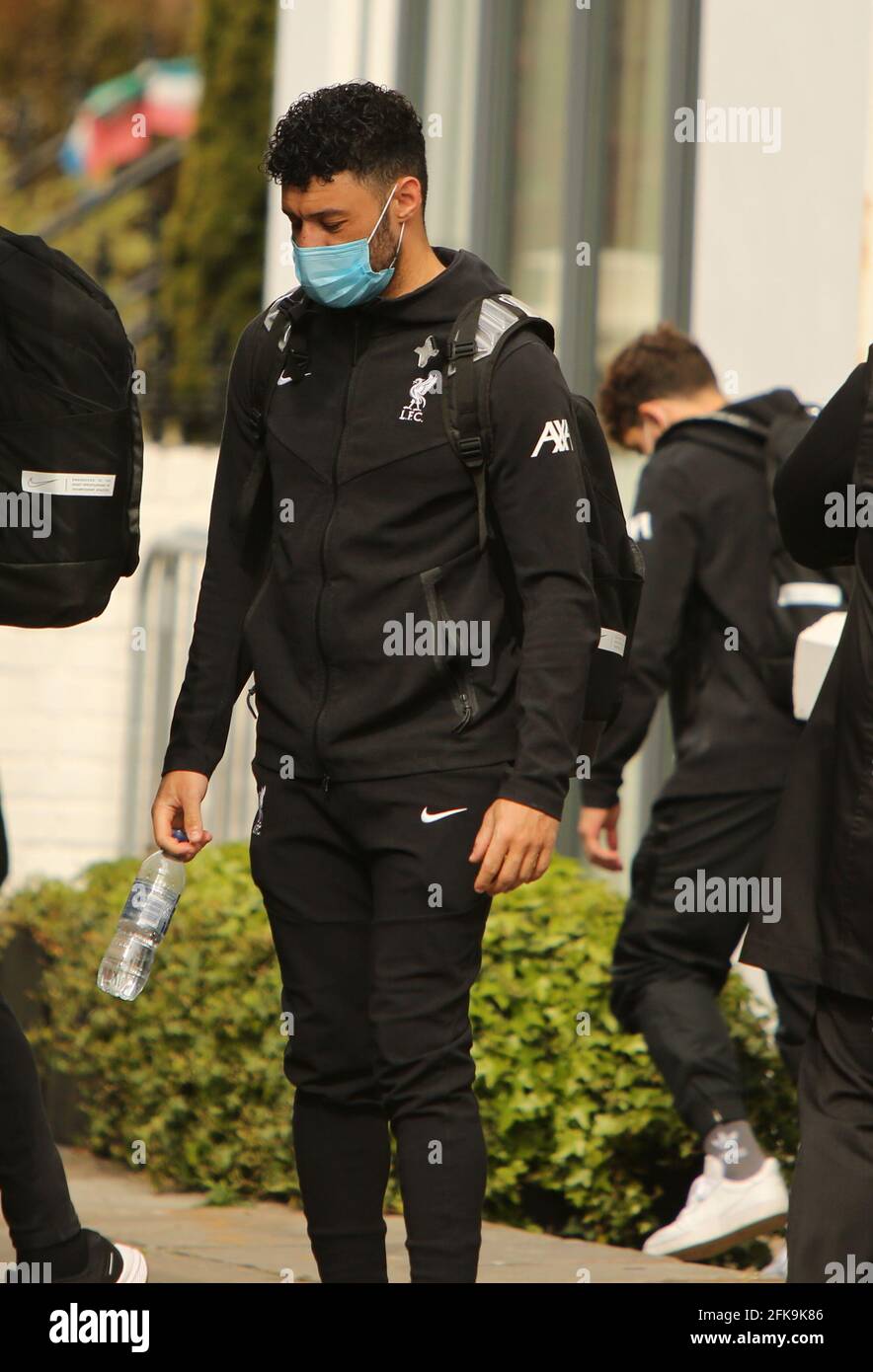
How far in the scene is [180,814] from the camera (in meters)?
3.85

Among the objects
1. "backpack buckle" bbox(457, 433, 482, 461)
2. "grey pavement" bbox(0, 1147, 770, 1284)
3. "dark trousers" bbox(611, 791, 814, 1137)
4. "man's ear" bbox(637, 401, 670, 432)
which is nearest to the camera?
"backpack buckle" bbox(457, 433, 482, 461)

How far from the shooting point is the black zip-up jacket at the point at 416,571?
3.56 metres

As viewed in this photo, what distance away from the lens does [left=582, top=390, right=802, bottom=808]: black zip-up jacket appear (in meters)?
5.46

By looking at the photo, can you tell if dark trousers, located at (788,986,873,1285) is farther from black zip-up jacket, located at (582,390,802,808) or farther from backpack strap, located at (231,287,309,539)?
black zip-up jacket, located at (582,390,802,808)

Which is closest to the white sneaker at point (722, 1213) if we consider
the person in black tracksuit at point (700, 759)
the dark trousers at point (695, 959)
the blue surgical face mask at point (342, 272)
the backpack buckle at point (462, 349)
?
the person in black tracksuit at point (700, 759)

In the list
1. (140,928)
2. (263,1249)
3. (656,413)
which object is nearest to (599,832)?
(656,413)

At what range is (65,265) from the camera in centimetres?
369

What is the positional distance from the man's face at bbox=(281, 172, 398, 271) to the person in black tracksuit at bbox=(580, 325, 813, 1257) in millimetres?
1927

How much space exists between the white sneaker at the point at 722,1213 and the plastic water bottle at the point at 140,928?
1789mm

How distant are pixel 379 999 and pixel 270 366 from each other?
112 cm

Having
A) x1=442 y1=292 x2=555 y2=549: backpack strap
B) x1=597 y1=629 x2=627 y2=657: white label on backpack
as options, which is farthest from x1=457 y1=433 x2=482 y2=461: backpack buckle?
x1=597 y1=629 x2=627 y2=657: white label on backpack

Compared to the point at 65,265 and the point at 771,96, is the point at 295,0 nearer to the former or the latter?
the point at 771,96

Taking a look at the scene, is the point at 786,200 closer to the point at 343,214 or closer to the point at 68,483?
the point at 343,214

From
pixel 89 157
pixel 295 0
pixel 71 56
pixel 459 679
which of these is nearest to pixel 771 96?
pixel 295 0
